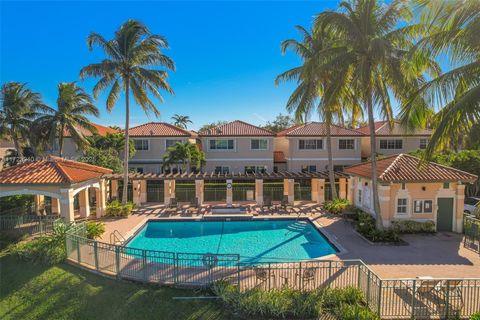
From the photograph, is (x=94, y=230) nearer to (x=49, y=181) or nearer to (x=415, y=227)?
(x=49, y=181)

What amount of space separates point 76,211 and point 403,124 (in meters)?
23.0

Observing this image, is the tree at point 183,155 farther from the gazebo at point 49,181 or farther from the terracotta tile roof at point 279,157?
the terracotta tile roof at point 279,157

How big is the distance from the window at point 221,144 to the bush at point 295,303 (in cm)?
2331

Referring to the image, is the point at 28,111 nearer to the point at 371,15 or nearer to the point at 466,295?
the point at 371,15

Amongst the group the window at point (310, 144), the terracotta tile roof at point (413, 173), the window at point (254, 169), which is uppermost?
the window at point (310, 144)

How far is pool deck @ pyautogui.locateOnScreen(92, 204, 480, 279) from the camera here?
11.8 meters

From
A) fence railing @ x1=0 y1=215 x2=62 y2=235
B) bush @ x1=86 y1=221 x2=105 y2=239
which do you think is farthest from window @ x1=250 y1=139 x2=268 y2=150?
fence railing @ x1=0 y1=215 x2=62 y2=235

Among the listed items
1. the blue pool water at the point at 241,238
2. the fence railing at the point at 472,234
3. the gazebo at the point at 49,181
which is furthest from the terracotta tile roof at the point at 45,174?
the fence railing at the point at 472,234

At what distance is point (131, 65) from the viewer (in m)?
21.3

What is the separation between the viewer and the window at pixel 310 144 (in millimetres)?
32575

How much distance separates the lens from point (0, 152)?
42.4 metres

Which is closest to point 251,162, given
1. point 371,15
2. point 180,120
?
point 371,15

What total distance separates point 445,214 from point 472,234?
2.16 meters

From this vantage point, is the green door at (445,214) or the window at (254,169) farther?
the window at (254,169)
